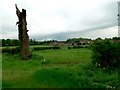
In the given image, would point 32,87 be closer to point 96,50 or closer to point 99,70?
point 99,70

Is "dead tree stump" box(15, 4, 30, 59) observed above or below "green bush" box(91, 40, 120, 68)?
above

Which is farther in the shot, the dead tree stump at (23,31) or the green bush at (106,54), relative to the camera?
the dead tree stump at (23,31)

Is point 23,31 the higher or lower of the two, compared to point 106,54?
higher

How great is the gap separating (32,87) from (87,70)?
Result: 562cm

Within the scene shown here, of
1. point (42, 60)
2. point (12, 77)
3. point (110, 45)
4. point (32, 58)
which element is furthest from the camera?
point (32, 58)

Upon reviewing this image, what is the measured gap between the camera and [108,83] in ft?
58.1

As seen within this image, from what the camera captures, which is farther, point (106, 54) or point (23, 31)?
point (23, 31)

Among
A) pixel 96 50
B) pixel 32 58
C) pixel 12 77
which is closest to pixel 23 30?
pixel 32 58

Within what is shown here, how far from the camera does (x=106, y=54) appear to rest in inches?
928

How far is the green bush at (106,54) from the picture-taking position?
23172mm

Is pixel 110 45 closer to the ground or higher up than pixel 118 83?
higher up

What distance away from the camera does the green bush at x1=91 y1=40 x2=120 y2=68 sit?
23.2 meters

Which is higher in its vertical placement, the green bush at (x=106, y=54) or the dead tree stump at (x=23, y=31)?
the dead tree stump at (x=23, y=31)

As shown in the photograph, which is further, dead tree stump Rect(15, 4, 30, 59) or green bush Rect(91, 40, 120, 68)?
dead tree stump Rect(15, 4, 30, 59)
